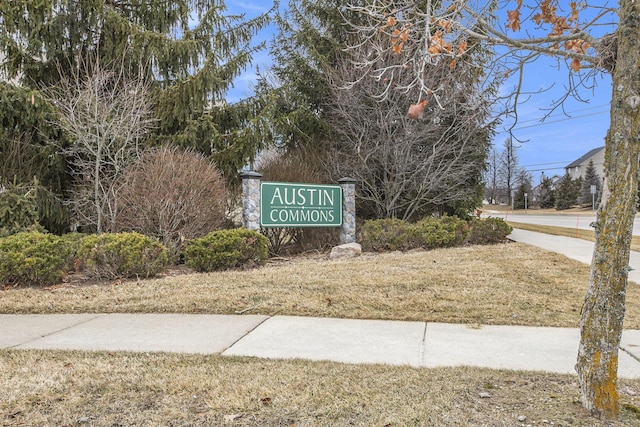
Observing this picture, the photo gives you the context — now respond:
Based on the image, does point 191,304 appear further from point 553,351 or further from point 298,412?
point 553,351

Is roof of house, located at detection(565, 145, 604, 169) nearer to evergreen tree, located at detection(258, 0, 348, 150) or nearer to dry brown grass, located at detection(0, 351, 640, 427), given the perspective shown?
evergreen tree, located at detection(258, 0, 348, 150)

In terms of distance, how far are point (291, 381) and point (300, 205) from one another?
293 inches

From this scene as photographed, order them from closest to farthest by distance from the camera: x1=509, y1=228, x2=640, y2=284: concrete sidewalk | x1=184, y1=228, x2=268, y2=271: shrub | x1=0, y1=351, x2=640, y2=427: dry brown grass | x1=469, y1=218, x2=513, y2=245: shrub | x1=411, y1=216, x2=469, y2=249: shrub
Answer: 1. x1=0, y1=351, x2=640, y2=427: dry brown grass
2. x1=184, y1=228, x2=268, y2=271: shrub
3. x1=509, y1=228, x2=640, y2=284: concrete sidewalk
4. x1=411, y1=216, x2=469, y2=249: shrub
5. x1=469, y1=218, x2=513, y2=245: shrub

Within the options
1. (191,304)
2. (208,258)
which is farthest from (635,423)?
(208,258)

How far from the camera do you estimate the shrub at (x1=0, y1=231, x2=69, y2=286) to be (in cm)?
695

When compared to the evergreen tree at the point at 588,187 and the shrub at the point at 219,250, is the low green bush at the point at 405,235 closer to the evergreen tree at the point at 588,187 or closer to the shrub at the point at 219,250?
the shrub at the point at 219,250

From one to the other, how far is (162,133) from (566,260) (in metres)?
9.80

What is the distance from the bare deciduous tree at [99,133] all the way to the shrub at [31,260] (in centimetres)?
199

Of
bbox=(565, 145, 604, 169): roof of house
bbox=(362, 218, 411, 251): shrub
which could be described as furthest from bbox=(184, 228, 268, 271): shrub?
bbox=(565, 145, 604, 169): roof of house

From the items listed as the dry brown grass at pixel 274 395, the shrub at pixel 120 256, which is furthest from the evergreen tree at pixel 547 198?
the dry brown grass at pixel 274 395

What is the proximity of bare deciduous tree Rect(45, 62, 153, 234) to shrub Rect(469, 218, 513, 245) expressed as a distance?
8956 mm

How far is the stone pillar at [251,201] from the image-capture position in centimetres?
990

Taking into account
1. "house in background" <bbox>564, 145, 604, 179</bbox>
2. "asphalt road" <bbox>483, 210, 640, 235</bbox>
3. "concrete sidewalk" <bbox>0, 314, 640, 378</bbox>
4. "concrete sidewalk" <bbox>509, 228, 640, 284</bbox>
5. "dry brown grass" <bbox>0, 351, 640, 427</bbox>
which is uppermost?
"house in background" <bbox>564, 145, 604, 179</bbox>

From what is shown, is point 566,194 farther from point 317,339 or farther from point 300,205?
point 317,339
